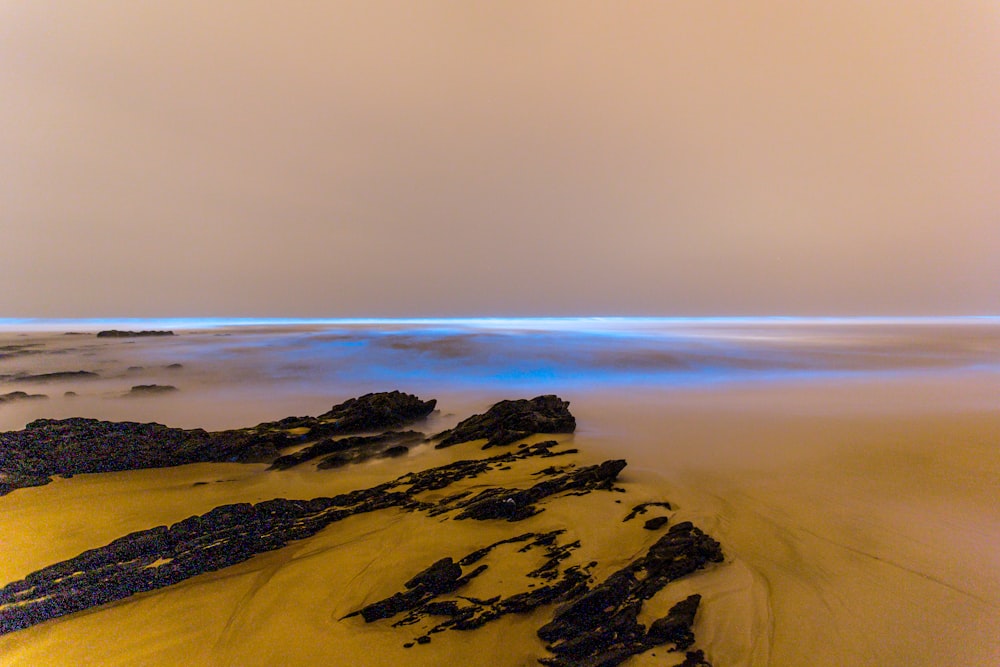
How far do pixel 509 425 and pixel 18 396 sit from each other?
624 inches

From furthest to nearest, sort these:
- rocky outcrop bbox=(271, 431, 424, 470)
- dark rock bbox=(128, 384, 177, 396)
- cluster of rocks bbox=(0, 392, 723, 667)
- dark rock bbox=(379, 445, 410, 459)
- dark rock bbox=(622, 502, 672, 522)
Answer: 1. dark rock bbox=(128, 384, 177, 396)
2. dark rock bbox=(379, 445, 410, 459)
3. rocky outcrop bbox=(271, 431, 424, 470)
4. dark rock bbox=(622, 502, 672, 522)
5. cluster of rocks bbox=(0, 392, 723, 667)

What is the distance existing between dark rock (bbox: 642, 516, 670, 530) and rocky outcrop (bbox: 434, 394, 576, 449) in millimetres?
3241

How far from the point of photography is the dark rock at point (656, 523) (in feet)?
13.4

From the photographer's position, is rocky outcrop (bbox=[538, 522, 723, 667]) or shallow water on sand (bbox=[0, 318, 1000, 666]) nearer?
rocky outcrop (bbox=[538, 522, 723, 667])

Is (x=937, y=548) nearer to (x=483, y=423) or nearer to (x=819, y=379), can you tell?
(x=483, y=423)

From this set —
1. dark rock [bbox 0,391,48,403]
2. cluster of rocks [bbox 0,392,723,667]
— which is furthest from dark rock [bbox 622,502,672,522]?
dark rock [bbox 0,391,48,403]

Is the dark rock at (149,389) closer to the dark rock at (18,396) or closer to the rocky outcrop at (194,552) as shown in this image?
the dark rock at (18,396)

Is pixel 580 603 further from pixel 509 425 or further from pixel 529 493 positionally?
pixel 509 425

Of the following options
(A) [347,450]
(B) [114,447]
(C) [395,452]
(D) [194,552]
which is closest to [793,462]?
(C) [395,452]

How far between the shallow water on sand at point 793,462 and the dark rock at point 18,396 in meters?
0.53

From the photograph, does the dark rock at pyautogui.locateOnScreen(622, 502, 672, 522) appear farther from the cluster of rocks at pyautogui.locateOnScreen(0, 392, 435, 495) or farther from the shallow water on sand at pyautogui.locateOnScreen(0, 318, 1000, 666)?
the cluster of rocks at pyautogui.locateOnScreen(0, 392, 435, 495)

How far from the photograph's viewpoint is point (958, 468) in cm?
576

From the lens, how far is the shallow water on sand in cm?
287

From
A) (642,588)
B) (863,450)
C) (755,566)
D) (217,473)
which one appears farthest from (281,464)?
(863,450)
